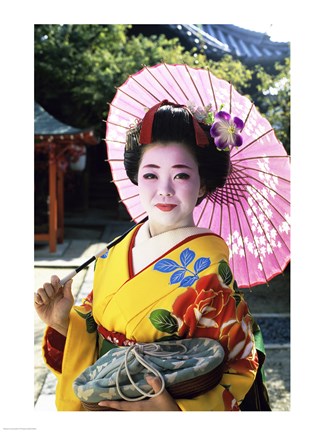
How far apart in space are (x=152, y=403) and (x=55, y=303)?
0.45 meters

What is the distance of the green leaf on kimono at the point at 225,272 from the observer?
5.70 ft

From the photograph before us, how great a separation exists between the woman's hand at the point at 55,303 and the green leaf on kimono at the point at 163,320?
0.33m

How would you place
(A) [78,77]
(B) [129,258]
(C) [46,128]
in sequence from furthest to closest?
(A) [78,77] → (C) [46,128] → (B) [129,258]

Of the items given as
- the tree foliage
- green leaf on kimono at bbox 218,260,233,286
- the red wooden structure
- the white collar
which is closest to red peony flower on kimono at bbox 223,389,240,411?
green leaf on kimono at bbox 218,260,233,286

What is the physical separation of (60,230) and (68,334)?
19.7 feet

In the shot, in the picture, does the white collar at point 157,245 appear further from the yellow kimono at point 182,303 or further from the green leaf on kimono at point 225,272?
the green leaf on kimono at point 225,272

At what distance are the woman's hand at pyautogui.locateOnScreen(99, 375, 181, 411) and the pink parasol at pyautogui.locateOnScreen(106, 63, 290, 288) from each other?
21.0 inches

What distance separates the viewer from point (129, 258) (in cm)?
183

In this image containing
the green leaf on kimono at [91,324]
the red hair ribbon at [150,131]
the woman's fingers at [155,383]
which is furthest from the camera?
the green leaf on kimono at [91,324]

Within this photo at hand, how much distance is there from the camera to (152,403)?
1.68m

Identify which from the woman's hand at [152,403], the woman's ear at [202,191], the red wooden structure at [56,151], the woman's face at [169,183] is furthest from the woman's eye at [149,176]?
the red wooden structure at [56,151]
